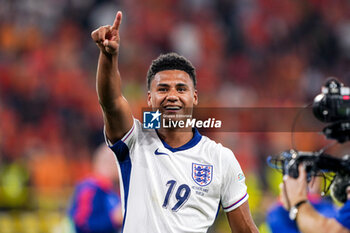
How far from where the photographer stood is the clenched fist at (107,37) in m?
2.62

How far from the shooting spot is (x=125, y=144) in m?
2.84

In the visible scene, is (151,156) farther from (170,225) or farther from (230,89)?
(230,89)

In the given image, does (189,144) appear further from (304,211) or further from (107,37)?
(304,211)

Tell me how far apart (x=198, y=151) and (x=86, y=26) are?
8242mm

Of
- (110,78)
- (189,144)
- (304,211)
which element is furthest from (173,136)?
(304,211)

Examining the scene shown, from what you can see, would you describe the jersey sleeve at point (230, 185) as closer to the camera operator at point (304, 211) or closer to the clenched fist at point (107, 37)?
the camera operator at point (304, 211)

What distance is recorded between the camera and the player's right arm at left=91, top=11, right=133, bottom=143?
2637 mm

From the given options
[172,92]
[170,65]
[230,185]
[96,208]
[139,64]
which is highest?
[139,64]

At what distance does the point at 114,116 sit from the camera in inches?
108

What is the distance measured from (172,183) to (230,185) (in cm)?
31

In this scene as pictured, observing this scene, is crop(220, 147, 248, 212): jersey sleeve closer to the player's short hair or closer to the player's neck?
the player's neck

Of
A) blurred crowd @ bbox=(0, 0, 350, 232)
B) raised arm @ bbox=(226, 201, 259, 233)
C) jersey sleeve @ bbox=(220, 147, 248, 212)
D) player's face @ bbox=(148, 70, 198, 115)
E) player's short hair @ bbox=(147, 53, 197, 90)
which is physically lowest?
raised arm @ bbox=(226, 201, 259, 233)

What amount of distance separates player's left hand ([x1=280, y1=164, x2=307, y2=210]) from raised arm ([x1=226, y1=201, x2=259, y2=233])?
2.03 feet

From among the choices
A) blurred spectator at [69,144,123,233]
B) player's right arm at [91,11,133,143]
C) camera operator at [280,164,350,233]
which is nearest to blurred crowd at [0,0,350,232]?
blurred spectator at [69,144,123,233]
